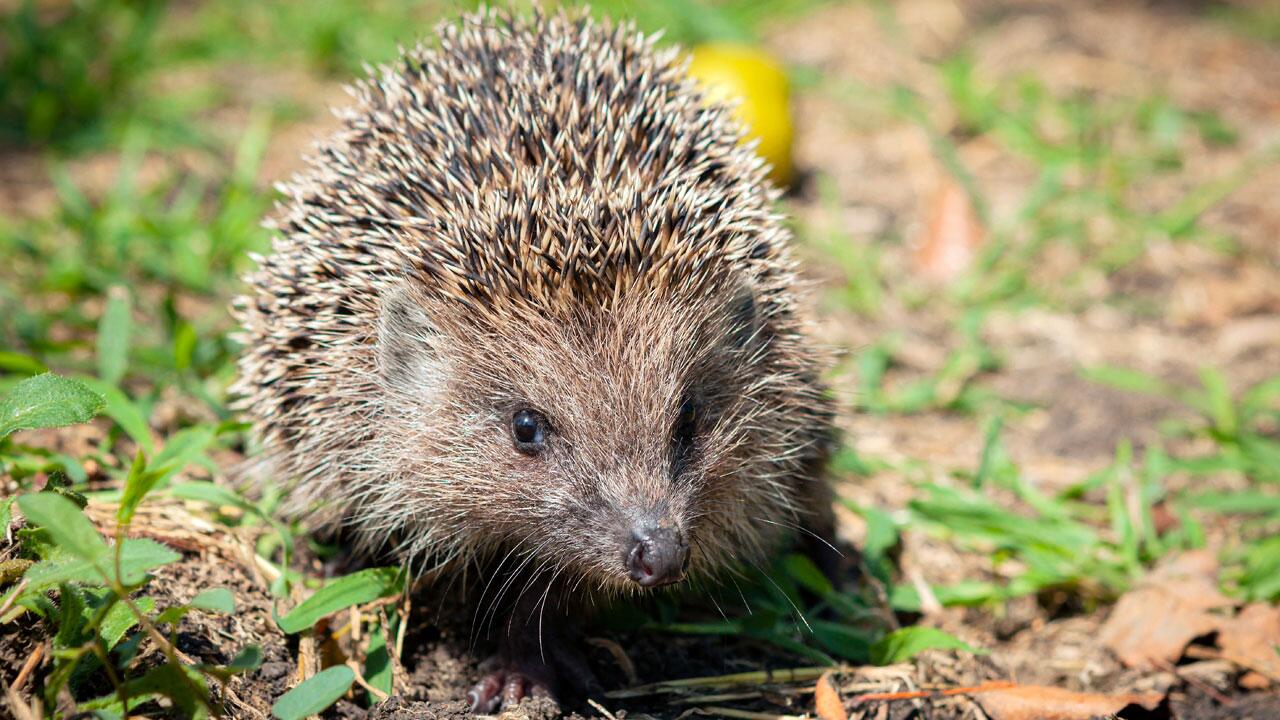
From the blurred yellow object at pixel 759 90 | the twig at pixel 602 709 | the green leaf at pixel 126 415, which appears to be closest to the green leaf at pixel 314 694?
the twig at pixel 602 709

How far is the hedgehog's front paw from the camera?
11.9ft

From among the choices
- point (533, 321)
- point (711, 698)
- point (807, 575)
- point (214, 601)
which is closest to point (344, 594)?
point (214, 601)

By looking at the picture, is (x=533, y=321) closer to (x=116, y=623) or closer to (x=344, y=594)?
(x=344, y=594)

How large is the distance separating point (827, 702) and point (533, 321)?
5.33 ft

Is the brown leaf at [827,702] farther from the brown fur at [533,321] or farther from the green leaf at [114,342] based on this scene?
the green leaf at [114,342]

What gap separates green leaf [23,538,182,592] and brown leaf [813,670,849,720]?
2.10 m

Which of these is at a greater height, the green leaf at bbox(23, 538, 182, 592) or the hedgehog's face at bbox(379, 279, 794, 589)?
the hedgehog's face at bbox(379, 279, 794, 589)

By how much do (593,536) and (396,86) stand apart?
1941 mm

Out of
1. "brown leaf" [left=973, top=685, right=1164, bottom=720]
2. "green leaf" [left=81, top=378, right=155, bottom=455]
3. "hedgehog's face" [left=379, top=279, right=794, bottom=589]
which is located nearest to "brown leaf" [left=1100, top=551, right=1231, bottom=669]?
"brown leaf" [left=973, top=685, right=1164, bottom=720]

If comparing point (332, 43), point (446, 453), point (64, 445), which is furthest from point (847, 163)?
point (64, 445)

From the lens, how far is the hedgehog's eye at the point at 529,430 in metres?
3.58

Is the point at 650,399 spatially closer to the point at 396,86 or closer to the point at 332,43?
the point at 396,86

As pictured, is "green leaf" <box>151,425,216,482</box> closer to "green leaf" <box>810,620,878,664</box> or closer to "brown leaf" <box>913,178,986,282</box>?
"green leaf" <box>810,620,878,664</box>

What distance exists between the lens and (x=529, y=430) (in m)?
3.60
